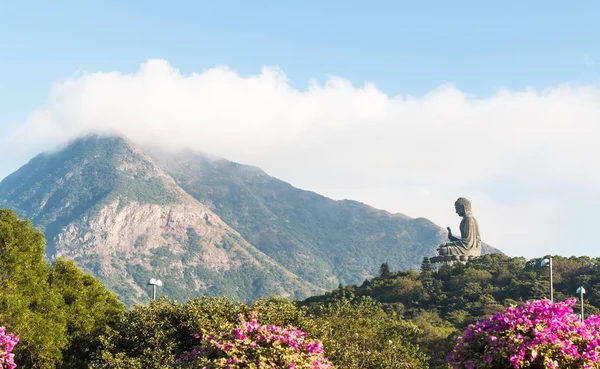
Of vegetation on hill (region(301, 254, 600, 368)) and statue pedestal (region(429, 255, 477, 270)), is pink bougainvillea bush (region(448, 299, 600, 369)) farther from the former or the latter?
statue pedestal (region(429, 255, 477, 270))

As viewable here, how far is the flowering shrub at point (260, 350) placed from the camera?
15648 mm

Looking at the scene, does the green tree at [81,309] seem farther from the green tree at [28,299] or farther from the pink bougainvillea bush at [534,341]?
the pink bougainvillea bush at [534,341]

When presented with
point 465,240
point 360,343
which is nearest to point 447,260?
point 465,240

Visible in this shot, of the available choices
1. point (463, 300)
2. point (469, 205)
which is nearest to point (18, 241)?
point (463, 300)

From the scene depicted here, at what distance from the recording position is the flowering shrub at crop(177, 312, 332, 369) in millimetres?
15648

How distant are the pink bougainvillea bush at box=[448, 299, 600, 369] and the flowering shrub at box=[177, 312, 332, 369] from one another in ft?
11.1

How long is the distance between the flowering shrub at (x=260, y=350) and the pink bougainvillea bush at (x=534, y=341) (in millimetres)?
3387

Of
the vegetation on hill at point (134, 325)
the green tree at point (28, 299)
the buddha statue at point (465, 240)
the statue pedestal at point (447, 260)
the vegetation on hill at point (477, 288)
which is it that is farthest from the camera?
the buddha statue at point (465, 240)

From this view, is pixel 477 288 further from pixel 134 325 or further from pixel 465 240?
pixel 134 325

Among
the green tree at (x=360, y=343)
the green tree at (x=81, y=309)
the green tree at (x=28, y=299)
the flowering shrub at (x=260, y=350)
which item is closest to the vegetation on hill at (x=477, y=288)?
the green tree at (x=360, y=343)

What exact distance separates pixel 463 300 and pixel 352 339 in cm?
4291

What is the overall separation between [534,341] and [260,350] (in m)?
5.80

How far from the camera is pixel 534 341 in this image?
13695 mm

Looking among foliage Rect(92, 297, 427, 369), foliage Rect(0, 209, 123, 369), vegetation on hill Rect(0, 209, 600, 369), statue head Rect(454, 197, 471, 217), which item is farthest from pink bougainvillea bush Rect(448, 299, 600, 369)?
statue head Rect(454, 197, 471, 217)
